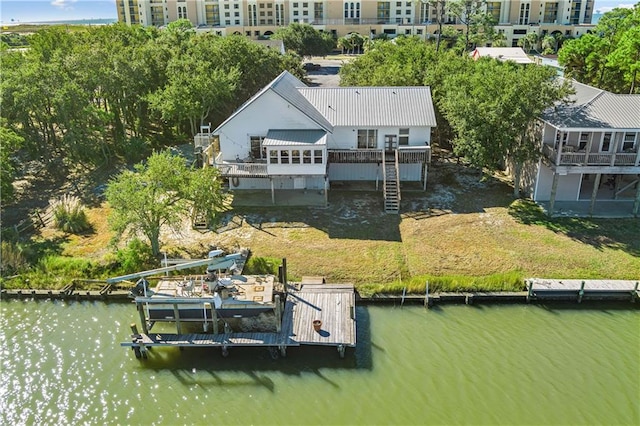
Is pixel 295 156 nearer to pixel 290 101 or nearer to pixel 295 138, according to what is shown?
pixel 295 138

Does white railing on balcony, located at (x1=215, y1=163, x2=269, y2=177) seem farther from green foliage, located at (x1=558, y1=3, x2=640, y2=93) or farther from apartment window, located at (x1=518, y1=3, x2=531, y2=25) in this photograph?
apartment window, located at (x1=518, y1=3, x2=531, y2=25)

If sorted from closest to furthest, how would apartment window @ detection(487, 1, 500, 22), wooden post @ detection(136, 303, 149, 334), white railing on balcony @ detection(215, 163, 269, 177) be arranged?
wooden post @ detection(136, 303, 149, 334) → white railing on balcony @ detection(215, 163, 269, 177) → apartment window @ detection(487, 1, 500, 22)

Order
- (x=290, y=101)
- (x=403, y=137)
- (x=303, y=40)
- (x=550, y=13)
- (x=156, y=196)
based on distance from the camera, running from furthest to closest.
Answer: (x=550, y=13), (x=303, y=40), (x=403, y=137), (x=290, y=101), (x=156, y=196)

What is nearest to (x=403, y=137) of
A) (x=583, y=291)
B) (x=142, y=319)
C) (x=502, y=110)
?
(x=502, y=110)

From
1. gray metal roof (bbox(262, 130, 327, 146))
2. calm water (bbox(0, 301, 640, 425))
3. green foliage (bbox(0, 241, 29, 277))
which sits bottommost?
calm water (bbox(0, 301, 640, 425))

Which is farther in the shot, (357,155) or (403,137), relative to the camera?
(403,137)

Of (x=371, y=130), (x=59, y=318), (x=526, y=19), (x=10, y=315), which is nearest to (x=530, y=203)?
(x=371, y=130)

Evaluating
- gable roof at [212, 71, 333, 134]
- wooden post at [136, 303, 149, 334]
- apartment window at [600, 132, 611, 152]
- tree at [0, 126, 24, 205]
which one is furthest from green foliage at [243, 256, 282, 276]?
apartment window at [600, 132, 611, 152]
